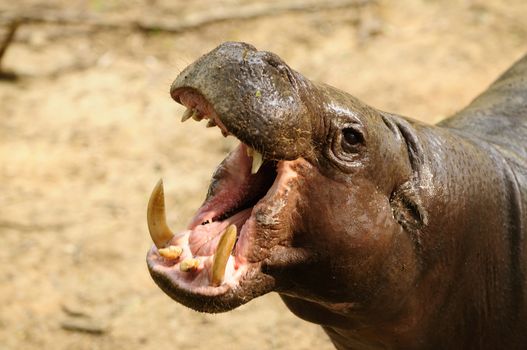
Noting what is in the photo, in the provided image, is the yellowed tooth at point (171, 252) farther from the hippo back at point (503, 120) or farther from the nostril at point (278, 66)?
the hippo back at point (503, 120)

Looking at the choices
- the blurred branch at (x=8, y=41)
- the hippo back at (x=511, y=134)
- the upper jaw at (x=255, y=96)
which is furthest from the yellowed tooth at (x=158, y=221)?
the blurred branch at (x=8, y=41)

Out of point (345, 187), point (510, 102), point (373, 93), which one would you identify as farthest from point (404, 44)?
point (345, 187)

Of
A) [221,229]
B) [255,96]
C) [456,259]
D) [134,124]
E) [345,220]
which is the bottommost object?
[134,124]

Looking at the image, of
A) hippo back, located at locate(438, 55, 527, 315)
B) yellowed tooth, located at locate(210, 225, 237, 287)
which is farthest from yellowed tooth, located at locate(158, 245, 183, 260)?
hippo back, located at locate(438, 55, 527, 315)

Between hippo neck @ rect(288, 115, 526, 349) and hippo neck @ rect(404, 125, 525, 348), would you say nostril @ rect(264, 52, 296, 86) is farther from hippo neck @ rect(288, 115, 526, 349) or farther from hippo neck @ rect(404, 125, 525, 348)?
hippo neck @ rect(404, 125, 525, 348)

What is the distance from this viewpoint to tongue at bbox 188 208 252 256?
2.92m

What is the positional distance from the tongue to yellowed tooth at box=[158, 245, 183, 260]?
52 millimetres

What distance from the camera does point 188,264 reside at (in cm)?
283

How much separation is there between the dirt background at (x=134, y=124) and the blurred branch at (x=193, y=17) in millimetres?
36

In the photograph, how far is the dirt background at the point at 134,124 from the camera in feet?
18.6

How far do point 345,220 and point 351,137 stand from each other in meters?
0.31

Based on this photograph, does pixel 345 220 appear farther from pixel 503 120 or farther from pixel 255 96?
pixel 503 120

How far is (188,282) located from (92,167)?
4.98m

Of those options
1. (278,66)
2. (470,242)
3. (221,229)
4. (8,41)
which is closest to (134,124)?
(8,41)
